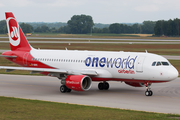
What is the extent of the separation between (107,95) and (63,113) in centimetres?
888

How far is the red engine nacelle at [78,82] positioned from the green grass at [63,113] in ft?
13.8

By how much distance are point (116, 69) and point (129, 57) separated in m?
1.64

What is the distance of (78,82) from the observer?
28.9m

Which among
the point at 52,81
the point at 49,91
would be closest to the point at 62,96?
the point at 49,91

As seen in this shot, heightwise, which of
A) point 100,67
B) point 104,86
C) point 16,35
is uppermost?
point 16,35

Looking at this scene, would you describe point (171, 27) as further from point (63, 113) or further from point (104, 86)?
point (63, 113)

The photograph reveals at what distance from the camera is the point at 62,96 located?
96.2 feet

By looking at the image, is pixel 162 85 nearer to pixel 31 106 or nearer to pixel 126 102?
pixel 126 102

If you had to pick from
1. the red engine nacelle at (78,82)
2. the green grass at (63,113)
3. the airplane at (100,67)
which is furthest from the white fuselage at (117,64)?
the green grass at (63,113)

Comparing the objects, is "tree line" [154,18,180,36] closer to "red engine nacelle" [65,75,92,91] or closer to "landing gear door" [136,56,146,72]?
"landing gear door" [136,56,146,72]

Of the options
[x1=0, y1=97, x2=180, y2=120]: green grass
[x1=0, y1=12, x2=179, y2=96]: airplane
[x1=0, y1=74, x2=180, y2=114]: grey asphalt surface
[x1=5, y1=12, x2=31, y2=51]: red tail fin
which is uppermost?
[x1=5, y1=12, x2=31, y2=51]: red tail fin

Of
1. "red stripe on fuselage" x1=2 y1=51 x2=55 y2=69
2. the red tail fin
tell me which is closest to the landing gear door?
"red stripe on fuselage" x1=2 y1=51 x2=55 y2=69

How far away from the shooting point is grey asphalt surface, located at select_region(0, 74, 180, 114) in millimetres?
25047

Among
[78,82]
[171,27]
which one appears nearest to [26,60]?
[78,82]
